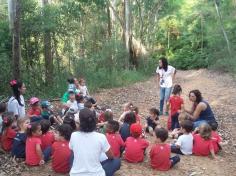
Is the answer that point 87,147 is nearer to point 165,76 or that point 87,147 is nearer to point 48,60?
point 165,76

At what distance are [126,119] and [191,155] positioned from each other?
144 cm

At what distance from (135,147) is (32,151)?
175 centimetres

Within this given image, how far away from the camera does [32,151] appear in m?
6.73

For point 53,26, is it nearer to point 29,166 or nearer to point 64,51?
point 64,51

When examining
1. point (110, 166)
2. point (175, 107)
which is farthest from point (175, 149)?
point (110, 166)

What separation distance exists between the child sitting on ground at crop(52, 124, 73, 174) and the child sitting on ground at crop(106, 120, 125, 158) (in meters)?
0.79

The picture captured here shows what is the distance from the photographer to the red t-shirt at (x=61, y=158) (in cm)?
652

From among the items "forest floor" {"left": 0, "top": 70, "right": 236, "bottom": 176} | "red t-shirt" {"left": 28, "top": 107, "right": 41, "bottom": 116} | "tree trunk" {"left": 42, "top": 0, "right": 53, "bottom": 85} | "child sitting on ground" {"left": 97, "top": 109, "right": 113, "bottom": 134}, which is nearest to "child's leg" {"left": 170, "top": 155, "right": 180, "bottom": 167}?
"forest floor" {"left": 0, "top": 70, "right": 236, "bottom": 176}

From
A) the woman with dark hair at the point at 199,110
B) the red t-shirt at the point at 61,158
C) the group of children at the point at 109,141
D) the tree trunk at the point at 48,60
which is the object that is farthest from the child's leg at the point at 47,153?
the tree trunk at the point at 48,60

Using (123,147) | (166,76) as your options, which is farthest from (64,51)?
(123,147)

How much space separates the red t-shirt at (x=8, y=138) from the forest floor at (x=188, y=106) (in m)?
0.23

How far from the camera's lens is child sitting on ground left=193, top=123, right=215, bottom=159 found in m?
7.87

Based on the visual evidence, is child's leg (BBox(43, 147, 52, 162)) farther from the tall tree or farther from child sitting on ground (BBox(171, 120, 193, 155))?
the tall tree

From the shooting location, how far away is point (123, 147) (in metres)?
7.20
